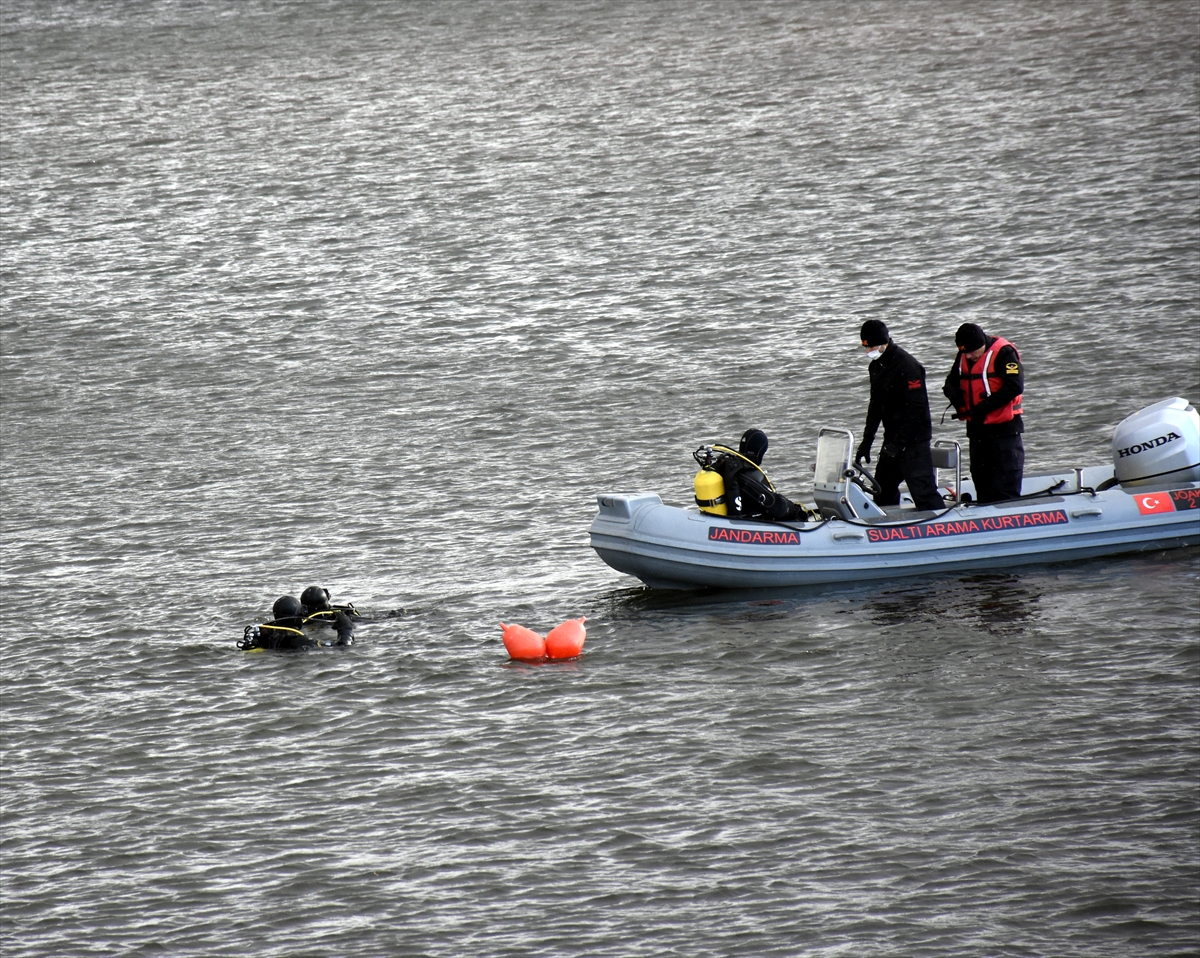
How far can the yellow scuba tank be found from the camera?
40.1ft

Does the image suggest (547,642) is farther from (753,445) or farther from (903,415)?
(903,415)

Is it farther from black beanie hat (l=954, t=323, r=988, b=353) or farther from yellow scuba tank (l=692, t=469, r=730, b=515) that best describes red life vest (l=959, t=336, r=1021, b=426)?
yellow scuba tank (l=692, t=469, r=730, b=515)

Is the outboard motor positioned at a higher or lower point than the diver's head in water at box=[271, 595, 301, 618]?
higher

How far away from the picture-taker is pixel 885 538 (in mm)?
12055

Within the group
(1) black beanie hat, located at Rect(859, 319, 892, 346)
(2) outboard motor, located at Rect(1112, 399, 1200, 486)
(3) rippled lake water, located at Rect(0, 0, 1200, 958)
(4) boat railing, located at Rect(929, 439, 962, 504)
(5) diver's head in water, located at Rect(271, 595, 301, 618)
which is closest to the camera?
Answer: (3) rippled lake water, located at Rect(0, 0, 1200, 958)

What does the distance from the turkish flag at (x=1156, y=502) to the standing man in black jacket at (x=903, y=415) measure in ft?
4.71

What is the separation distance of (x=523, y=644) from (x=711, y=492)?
1.94m

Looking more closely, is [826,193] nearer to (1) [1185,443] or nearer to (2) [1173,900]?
(1) [1185,443]

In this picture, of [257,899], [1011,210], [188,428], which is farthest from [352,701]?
[1011,210]

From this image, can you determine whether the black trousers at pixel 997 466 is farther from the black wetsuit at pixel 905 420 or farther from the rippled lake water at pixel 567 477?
the rippled lake water at pixel 567 477

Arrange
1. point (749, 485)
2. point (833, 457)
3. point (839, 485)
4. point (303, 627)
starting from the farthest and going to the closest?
point (833, 457) → point (839, 485) → point (749, 485) → point (303, 627)

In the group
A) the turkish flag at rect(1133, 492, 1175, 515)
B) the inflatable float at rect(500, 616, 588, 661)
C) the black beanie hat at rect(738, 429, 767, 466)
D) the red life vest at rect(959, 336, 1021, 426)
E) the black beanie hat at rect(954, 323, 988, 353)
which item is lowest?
the inflatable float at rect(500, 616, 588, 661)

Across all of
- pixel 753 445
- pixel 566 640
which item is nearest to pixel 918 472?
pixel 753 445

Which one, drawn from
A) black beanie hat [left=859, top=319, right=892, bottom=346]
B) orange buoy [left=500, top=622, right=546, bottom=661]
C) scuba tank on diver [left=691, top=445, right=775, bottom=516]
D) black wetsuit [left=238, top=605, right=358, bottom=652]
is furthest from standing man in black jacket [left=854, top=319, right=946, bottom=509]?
black wetsuit [left=238, top=605, right=358, bottom=652]
